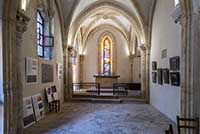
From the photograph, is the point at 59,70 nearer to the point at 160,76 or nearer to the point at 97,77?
the point at 160,76

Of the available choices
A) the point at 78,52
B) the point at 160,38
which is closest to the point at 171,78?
the point at 160,38

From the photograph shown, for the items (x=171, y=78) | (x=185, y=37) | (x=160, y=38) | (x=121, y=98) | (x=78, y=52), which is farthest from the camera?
(x=78, y=52)

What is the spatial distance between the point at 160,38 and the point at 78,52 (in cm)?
1020

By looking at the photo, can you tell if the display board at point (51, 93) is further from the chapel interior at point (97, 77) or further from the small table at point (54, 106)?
the small table at point (54, 106)

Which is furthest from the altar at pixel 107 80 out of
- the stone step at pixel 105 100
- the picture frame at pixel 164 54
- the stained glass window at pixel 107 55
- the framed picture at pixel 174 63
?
the framed picture at pixel 174 63

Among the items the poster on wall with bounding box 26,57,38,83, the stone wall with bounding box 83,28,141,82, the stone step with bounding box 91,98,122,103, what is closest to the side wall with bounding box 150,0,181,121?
the stone step with bounding box 91,98,122,103

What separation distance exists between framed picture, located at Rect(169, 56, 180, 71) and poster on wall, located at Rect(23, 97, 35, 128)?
464 centimetres

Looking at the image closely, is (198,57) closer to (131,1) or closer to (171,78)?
(171,78)

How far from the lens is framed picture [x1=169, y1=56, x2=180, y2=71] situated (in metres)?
6.89

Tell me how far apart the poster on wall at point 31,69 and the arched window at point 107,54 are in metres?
11.8

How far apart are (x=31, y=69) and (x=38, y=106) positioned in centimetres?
134

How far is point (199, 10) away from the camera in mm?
4609

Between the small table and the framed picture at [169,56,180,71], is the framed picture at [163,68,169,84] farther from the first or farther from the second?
the small table

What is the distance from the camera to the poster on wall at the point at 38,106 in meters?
7.68
